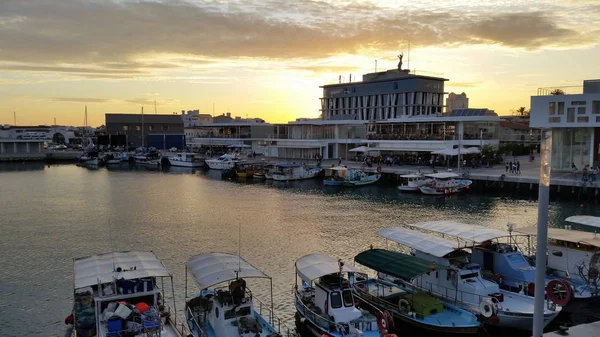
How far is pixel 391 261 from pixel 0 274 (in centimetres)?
1898

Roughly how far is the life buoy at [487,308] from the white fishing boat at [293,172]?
46389mm

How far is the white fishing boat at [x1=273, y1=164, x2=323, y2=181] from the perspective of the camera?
62156 millimetres

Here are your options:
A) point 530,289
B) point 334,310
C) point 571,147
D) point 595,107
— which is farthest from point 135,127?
point 530,289

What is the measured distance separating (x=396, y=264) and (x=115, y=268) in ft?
32.0

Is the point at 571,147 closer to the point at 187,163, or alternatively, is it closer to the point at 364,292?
the point at 364,292

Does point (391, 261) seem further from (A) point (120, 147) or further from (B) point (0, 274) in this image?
(A) point (120, 147)

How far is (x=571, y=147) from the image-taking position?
52344mm

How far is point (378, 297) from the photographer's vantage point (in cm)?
1784

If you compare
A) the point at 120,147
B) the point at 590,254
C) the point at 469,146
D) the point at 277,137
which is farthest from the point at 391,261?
the point at 120,147

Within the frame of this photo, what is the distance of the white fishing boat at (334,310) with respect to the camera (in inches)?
601

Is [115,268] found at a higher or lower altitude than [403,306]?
higher

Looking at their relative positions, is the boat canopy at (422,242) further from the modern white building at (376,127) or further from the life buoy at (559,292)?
the modern white building at (376,127)

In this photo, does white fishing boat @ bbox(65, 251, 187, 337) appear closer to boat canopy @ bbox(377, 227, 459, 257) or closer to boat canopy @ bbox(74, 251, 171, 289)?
boat canopy @ bbox(74, 251, 171, 289)

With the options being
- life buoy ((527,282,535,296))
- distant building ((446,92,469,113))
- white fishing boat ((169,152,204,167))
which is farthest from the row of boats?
distant building ((446,92,469,113))
